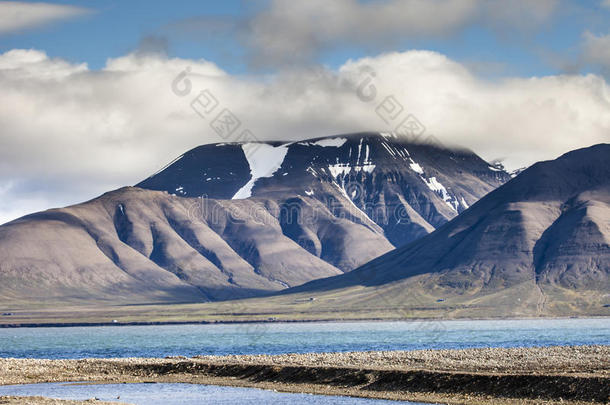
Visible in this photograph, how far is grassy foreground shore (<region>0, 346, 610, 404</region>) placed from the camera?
58.9 metres

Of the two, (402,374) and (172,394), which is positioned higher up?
(172,394)

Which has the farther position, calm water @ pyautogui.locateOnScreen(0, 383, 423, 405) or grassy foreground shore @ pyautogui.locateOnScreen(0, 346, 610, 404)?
calm water @ pyautogui.locateOnScreen(0, 383, 423, 405)

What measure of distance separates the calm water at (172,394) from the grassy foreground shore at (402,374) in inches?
109

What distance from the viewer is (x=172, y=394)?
70125 mm

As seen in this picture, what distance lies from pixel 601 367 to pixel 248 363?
31.1 meters

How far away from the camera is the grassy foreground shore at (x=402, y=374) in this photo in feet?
193

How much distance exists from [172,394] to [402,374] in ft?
56.8

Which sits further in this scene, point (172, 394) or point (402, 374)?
point (172, 394)

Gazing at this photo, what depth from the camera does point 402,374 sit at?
228 feet

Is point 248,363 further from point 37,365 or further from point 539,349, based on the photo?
point 539,349

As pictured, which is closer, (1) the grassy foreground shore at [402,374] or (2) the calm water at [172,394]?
(1) the grassy foreground shore at [402,374]

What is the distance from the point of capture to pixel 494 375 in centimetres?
6300

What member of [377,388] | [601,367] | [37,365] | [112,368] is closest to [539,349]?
[601,367]

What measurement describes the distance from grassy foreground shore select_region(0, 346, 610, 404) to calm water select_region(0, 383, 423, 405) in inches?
109
